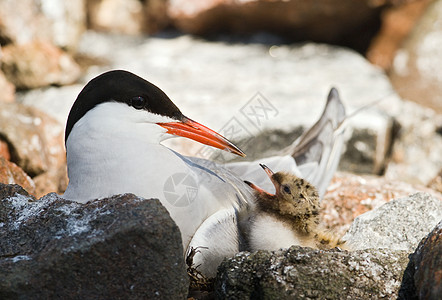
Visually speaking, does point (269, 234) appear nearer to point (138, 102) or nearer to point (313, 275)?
point (313, 275)

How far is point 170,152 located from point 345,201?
71.0 inches

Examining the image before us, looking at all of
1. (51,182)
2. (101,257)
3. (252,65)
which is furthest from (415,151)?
(101,257)

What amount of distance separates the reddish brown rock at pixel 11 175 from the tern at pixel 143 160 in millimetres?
861

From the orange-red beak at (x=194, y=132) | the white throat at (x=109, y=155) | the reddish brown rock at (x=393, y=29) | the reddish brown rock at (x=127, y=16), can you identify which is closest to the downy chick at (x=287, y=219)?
the orange-red beak at (x=194, y=132)

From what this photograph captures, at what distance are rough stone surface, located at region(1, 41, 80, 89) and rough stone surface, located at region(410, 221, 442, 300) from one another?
230 inches

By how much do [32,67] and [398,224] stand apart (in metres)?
5.51

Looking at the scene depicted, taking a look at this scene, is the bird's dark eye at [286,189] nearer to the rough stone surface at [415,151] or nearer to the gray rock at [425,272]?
the gray rock at [425,272]

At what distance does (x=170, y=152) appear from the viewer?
3438mm

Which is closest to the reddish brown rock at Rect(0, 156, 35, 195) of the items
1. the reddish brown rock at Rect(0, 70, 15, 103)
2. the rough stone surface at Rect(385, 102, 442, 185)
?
the reddish brown rock at Rect(0, 70, 15, 103)

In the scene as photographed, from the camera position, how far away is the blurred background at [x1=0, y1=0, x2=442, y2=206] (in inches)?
249

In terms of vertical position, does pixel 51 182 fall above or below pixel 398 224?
below

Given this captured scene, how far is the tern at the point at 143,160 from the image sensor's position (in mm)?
3119

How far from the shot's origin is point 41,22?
7887mm

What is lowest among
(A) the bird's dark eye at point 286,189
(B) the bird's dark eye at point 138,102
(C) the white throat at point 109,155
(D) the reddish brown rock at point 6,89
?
(D) the reddish brown rock at point 6,89
